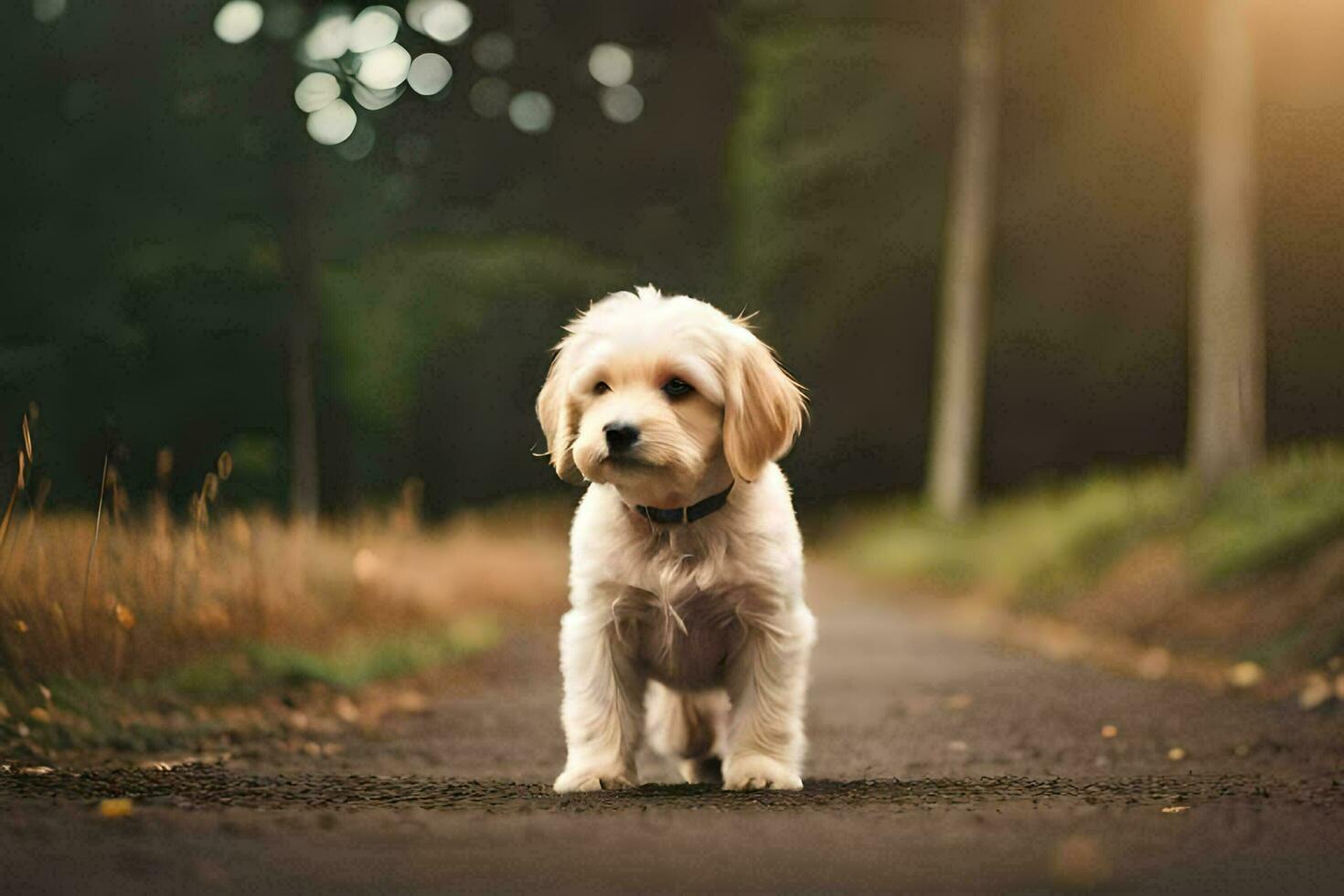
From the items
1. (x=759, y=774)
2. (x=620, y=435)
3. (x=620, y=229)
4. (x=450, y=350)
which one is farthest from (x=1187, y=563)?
(x=450, y=350)

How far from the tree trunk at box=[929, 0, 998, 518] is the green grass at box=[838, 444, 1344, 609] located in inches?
28.9

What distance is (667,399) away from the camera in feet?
15.9

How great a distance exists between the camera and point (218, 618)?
7.88 meters

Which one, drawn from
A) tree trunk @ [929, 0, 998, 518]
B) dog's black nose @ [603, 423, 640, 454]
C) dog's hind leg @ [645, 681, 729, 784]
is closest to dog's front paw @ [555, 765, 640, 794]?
dog's hind leg @ [645, 681, 729, 784]

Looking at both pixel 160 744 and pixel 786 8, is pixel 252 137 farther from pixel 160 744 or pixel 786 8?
pixel 160 744

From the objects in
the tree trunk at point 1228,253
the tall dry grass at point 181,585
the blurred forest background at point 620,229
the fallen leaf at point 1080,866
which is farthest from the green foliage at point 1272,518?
the fallen leaf at point 1080,866

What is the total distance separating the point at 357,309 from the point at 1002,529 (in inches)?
362

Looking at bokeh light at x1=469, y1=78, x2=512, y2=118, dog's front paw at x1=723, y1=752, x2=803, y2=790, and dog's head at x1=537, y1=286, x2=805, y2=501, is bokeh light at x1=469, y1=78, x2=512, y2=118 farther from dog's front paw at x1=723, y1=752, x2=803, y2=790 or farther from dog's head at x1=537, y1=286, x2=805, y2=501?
dog's front paw at x1=723, y1=752, x2=803, y2=790

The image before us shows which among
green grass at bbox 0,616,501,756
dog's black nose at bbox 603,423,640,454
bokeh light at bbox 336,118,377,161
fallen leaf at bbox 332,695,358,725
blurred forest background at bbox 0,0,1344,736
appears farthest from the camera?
bokeh light at bbox 336,118,377,161

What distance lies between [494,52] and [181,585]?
14.3 meters

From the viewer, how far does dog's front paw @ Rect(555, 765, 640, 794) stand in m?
4.85

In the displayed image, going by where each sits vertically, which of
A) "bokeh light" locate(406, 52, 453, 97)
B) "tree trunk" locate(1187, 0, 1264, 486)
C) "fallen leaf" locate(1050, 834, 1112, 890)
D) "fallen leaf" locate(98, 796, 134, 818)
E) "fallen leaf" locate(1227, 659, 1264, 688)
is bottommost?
"fallen leaf" locate(1227, 659, 1264, 688)

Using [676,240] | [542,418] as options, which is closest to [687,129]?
[676,240]

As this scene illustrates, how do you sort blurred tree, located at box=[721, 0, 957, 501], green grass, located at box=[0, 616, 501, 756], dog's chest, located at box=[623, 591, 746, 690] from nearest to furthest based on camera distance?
dog's chest, located at box=[623, 591, 746, 690]
green grass, located at box=[0, 616, 501, 756]
blurred tree, located at box=[721, 0, 957, 501]
